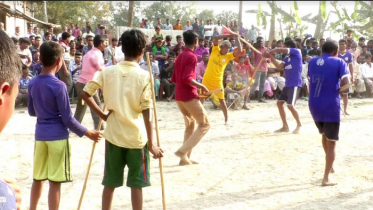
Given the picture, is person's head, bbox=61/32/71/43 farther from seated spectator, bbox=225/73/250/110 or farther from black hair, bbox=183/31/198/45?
black hair, bbox=183/31/198/45

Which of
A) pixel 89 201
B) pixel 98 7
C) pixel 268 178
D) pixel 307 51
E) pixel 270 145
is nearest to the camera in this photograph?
pixel 89 201

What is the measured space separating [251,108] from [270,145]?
5100 millimetres

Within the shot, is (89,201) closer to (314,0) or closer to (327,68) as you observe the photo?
(327,68)

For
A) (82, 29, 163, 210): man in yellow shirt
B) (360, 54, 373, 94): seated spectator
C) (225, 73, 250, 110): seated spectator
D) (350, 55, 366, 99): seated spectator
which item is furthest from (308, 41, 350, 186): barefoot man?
(360, 54, 373, 94): seated spectator

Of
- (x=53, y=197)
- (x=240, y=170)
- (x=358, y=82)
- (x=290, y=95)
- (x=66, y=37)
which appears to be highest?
(x=66, y=37)

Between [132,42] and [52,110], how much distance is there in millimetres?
905

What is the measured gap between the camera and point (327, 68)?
587cm

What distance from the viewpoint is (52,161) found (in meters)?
4.21

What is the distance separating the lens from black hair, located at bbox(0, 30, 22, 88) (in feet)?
4.57

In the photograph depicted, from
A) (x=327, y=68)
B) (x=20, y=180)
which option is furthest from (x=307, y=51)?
(x=20, y=180)

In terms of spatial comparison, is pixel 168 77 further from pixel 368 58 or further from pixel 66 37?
pixel 368 58

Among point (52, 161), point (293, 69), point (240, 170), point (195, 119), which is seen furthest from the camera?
point (293, 69)

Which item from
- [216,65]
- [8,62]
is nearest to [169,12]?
[216,65]

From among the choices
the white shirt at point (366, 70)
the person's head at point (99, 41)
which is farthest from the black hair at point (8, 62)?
the white shirt at point (366, 70)
